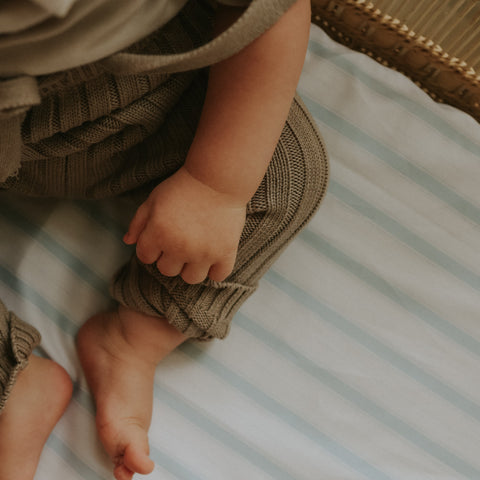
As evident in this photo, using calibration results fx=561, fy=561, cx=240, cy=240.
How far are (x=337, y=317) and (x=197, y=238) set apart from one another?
316 millimetres

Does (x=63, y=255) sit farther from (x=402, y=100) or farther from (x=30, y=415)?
(x=402, y=100)

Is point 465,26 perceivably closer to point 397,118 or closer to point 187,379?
point 397,118

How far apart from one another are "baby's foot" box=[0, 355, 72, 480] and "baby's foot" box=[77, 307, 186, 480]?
5 cm

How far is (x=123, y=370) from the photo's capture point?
673 millimetres

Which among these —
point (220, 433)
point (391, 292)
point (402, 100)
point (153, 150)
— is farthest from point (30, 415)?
point (402, 100)

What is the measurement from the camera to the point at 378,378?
74 centimetres

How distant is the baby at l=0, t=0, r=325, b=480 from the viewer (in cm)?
48

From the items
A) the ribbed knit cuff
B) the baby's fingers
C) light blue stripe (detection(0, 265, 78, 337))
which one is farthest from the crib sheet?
the baby's fingers

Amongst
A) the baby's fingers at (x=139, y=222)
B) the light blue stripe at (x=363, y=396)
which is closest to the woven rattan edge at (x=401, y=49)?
the light blue stripe at (x=363, y=396)

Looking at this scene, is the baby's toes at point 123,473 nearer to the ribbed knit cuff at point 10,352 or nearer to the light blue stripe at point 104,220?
the ribbed knit cuff at point 10,352

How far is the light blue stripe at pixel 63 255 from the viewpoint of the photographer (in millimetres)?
741

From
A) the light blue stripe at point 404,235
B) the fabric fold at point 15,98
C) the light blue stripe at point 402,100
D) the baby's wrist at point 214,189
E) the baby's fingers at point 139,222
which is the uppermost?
the light blue stripe at point 402,100

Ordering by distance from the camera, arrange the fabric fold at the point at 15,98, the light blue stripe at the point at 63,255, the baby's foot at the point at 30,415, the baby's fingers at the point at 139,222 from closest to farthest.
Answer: the fabric fold at the point at 15,98 → the baby's fingers at the point at 139,222 → the baby's foot at the point at 30,415 → the light blue stripe at the point at 63,255

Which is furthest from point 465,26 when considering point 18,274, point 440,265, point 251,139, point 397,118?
point 18,274
